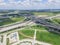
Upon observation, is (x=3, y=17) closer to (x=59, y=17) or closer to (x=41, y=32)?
(x=41, y=32)

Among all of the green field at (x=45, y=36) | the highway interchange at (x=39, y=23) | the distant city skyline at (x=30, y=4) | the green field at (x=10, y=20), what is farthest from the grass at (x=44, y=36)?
the distant city skyline at (x=30, y=4)

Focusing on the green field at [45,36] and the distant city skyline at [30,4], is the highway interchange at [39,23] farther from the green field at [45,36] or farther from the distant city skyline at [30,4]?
the distant city skyline at [30,4]

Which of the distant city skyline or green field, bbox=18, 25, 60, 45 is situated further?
the distant city skyline

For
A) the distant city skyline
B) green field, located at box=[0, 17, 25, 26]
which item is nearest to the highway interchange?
green field, located at box=[0, 17, 25, 26]

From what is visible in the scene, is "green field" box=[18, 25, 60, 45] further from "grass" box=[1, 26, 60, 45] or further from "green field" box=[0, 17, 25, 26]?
"green field" box=[0, 17, 25, 26]

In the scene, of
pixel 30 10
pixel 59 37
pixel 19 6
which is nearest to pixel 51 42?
pixel 59 37

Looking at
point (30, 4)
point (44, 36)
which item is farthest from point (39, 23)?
point (30, 4)

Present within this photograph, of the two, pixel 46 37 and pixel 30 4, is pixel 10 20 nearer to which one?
pixel 30 4

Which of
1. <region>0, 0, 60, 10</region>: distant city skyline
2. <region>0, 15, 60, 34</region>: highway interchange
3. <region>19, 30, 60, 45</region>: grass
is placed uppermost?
<region>0, 0, 60, 10</region>: distant city skyline

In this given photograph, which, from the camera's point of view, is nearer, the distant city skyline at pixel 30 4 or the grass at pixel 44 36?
the grass at pixel 44 36
